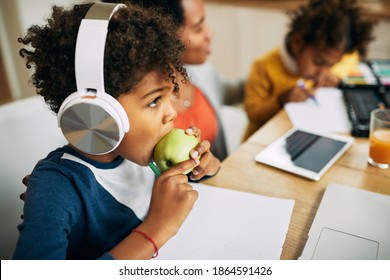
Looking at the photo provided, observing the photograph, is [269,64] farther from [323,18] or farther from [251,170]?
[251,170]

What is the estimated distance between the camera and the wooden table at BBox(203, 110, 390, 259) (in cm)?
77

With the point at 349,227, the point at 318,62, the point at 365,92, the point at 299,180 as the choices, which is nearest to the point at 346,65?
the point at 318,62

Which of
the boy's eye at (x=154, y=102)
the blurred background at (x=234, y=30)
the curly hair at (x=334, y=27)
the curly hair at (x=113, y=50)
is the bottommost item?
the blurred background at (x=234, y=30)

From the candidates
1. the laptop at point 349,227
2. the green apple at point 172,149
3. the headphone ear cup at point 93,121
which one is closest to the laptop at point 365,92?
the laptop at point 349,227

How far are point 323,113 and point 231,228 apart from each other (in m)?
0.63

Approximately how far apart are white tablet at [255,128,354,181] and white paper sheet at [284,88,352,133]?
0.06 meters

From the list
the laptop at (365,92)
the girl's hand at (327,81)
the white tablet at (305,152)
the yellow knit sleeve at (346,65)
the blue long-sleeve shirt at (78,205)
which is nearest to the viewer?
the blue long-sleeve shirt at (78,205)

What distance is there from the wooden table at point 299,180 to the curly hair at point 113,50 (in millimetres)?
320

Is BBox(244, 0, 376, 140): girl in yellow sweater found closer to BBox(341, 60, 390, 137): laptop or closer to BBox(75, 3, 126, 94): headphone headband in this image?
BBox(341, 60, 390, 137): laptop

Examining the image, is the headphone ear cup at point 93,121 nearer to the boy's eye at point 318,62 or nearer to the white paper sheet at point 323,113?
the white paper sheet at point 323,113

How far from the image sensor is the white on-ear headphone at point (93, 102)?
1.82ft

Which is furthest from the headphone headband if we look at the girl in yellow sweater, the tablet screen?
the girl in yellow sweater
